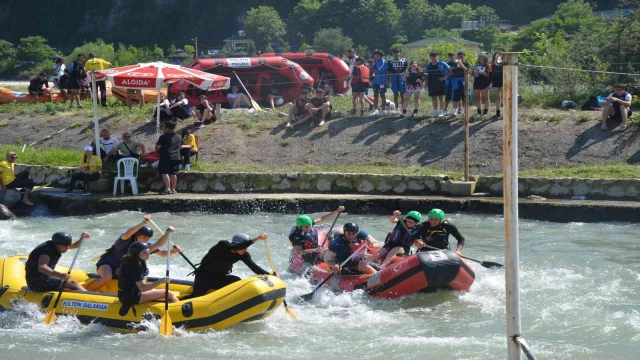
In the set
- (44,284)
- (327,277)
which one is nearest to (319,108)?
(327,277)

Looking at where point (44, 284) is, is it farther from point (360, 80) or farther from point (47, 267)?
point (360, 80)

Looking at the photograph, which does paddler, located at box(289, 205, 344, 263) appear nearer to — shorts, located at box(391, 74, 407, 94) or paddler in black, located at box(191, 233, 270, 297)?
paddler in black, located at box(191, 233, 270, 297)

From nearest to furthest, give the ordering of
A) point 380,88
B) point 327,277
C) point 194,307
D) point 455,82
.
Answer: point 194,307 → point 327,277 → point 455,82 → point 380,88

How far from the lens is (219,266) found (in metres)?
11.2

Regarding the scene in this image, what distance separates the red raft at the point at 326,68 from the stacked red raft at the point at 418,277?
18.3 metres

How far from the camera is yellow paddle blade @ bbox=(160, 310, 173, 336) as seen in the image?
1055cm

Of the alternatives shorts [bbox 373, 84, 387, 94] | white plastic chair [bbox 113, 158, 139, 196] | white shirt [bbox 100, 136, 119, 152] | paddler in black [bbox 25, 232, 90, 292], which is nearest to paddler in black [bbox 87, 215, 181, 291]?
paddler in black [bbox 25, 232, 90, 292]

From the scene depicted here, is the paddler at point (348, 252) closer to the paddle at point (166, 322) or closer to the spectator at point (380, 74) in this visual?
the paddle at point (166, 322)

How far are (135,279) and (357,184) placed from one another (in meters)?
8.22

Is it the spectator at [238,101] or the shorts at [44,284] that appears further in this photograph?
the spectator at [238,101]

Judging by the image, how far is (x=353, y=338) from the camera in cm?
1082

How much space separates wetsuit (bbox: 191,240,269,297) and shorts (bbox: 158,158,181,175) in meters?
7.19

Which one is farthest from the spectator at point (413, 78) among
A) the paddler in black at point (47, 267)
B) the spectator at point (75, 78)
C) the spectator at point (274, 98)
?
the paddler in black at point (47, 267)

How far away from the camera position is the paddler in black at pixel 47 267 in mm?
11211
